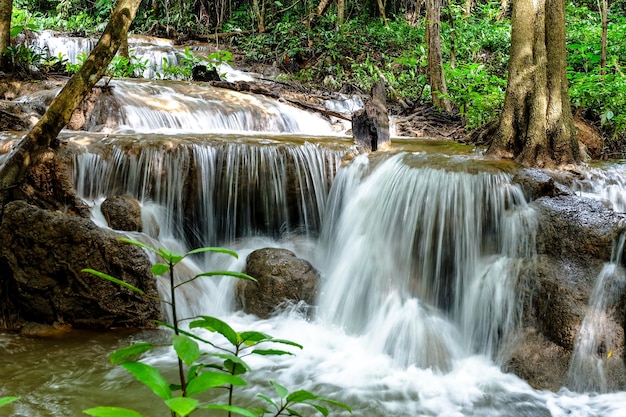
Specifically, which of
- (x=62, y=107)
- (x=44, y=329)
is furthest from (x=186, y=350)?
(x=62, y=107)

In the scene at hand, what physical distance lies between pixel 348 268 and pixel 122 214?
8.52 feet

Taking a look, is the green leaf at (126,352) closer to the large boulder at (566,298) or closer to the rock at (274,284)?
the large boulder at (566,298)

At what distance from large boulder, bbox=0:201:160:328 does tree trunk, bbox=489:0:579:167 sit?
14.7 feet

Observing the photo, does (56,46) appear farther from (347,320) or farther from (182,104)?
(347,320)

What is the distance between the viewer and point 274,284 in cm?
542

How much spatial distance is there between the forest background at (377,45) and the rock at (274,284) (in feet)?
14.5

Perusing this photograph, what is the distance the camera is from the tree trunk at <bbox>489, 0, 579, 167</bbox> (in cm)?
600

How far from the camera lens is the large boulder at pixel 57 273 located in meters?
4.88

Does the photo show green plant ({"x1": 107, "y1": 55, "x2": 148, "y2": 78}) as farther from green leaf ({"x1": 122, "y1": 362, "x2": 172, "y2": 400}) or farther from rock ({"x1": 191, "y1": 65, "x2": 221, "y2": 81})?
green leaf ({"x1": 122, "y1": 362, "x2": 172, "y2": 400})

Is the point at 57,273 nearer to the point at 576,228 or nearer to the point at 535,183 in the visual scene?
the point at 535,183

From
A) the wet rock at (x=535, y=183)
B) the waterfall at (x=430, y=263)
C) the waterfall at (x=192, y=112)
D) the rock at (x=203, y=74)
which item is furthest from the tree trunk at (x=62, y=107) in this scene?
the rock at (x=203, y=74)

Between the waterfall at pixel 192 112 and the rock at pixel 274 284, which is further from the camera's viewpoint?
the waterfall at pixel 192 112

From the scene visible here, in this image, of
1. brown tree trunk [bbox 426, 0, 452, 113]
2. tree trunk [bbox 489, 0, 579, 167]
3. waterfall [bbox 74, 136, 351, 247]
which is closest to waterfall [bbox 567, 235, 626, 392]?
tree trunk [bbox 489, 0, 579, 167]

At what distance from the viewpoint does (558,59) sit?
20.4ft
